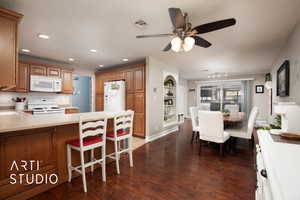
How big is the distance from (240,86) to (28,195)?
8.52m

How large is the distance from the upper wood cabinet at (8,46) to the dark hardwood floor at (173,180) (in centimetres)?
158

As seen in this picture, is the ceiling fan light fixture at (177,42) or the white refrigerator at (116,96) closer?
the ceiling fan light fixture at (177,42)

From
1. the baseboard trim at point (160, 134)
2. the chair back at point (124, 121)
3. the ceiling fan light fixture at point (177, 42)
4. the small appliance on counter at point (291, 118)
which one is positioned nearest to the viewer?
the small appliance on counter at point (291, 118)

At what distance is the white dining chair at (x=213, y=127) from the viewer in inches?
109

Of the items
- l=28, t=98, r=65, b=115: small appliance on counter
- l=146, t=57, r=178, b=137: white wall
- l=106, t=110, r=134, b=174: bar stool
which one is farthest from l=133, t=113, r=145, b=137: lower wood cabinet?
l=28, t=98, r=65, b=115: small appliance on counter

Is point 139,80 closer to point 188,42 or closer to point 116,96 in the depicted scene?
point 116,96

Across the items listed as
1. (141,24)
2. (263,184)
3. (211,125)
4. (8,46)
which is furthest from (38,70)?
(263,184)

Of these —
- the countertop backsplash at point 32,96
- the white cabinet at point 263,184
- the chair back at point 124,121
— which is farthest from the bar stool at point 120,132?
the countertop backsplash at point 32,96

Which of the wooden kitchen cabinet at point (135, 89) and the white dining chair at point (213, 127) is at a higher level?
the wooden kitchen cabinet at point (135, 89)

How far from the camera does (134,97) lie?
4.56m

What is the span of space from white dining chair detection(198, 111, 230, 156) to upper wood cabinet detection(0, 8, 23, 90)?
10.5 ft

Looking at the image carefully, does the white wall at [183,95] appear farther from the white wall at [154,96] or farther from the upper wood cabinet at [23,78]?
the upper wood cabinet at [23,78]

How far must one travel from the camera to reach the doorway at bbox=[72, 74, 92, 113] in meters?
6.64

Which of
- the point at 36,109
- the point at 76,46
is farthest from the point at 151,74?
the point at 36,109
